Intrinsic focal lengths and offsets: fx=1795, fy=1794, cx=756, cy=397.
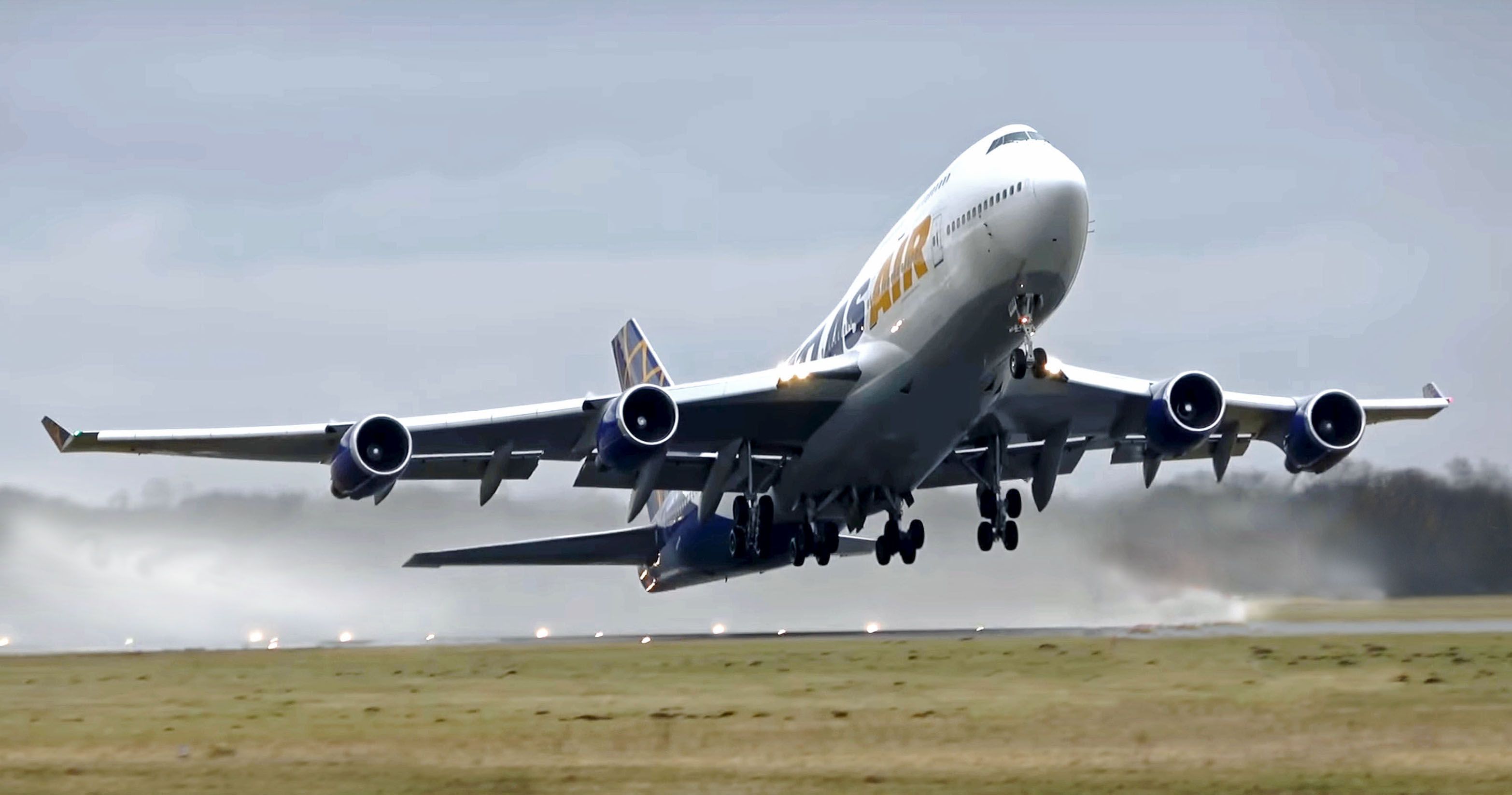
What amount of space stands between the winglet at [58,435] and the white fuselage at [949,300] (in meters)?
15.4

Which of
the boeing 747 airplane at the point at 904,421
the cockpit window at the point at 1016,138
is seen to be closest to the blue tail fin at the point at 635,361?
the boeing 747 airplane at the point at 904,421

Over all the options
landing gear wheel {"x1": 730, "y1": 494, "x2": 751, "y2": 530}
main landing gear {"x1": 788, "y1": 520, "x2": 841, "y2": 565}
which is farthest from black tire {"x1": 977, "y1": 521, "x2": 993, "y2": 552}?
landing gear wheel {"x1": 730, "y1": 494, "x2": 751, "y2": 530}

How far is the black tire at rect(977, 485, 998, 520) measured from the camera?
132 ft

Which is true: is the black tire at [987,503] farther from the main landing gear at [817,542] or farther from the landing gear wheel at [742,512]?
the landing gear wheel at [742,512]

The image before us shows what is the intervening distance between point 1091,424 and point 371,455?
15.9 metres

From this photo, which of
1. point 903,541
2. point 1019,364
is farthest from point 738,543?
point 1019,364

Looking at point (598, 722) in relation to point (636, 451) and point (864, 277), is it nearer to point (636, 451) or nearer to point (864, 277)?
point (636, 451)

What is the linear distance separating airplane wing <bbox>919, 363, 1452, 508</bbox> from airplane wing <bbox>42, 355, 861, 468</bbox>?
4056 mm

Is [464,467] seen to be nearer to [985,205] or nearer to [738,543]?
[738,543]

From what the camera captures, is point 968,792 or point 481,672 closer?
point 968,792

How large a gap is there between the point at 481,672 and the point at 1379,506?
2548 cm

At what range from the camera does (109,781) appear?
20906 mm

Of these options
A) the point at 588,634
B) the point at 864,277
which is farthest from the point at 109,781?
the point at 588,634

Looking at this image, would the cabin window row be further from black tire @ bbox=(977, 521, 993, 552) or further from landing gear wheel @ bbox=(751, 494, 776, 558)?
landing gear wheel @ bbox=(751, 494, 776, 558)
